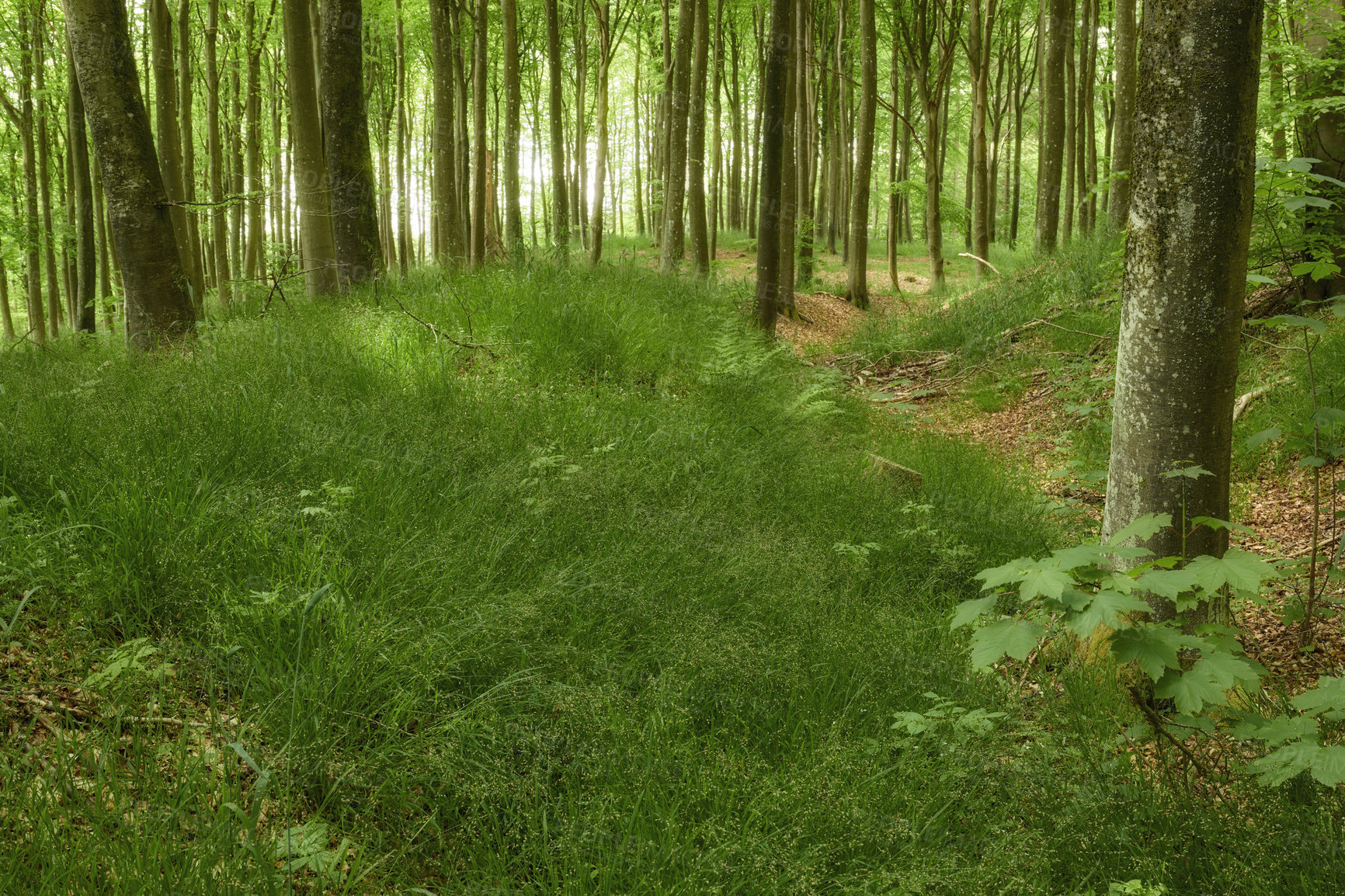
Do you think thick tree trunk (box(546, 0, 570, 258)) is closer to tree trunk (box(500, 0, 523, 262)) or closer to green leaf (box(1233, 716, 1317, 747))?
tree trunk (box(500, 0, 523, 262))

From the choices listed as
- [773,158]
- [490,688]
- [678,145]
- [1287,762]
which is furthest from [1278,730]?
[678,145]

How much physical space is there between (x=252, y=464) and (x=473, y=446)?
1104mm

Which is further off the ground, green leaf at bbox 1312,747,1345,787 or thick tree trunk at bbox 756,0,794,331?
thick tree trunk at bbox 756,0,794,331

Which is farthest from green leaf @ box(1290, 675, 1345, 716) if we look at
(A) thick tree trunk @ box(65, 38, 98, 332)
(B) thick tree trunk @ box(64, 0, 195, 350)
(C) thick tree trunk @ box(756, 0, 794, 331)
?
(A) thick tree trunk @ box(65, 38, 98, 332)

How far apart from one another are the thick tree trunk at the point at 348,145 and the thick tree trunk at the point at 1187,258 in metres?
6.65

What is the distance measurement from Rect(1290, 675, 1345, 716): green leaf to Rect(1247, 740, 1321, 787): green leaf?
0.33 feet

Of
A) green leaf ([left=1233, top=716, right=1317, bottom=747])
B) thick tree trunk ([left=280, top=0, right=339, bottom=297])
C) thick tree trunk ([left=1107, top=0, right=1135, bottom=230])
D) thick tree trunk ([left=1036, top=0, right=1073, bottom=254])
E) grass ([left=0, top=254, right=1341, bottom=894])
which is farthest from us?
thick tree trunk ([left=1036, top=0, right=1073, bottom=254])

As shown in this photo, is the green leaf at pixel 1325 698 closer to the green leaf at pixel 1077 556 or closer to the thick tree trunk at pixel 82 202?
the green leaf at pixel 1077 556

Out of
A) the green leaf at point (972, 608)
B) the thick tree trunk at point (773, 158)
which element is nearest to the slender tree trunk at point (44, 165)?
the thick tree trunk at point (773, 158)

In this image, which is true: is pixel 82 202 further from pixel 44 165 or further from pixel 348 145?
pixel 44 165

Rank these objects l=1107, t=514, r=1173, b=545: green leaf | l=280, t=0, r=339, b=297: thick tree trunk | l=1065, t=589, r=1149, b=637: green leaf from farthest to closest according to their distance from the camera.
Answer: l=280, t=0, r=339, b=297: thick tree trunk < l=1107, t=514, r=1173, b=545: green leaf < l=1065, t=589, r=1149, b=637: green leaf

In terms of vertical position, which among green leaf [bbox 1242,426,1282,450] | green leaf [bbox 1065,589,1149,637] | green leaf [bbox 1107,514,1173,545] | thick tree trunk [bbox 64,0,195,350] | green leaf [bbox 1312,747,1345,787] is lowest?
green leaf [bbox 1312,747,1345,787]

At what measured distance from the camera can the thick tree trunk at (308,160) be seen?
759cm

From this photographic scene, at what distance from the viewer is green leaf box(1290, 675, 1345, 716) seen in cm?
206
